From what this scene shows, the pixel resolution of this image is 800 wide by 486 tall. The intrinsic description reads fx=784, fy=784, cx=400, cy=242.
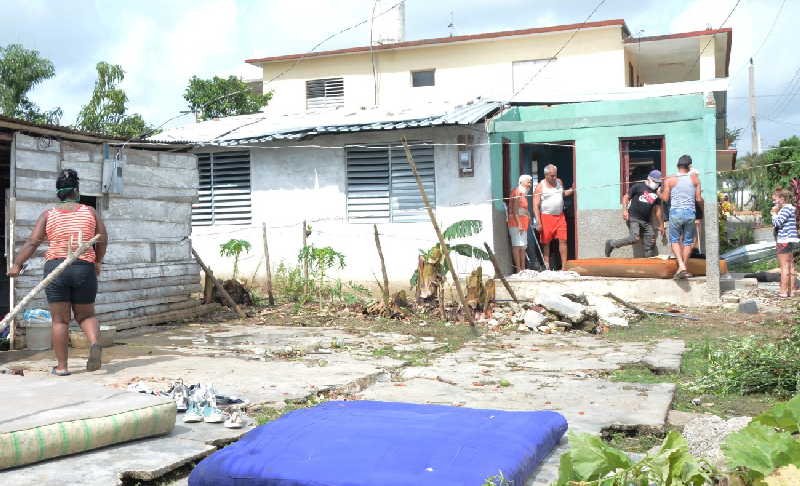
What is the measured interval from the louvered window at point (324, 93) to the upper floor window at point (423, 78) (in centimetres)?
228

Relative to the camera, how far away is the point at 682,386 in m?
6.10

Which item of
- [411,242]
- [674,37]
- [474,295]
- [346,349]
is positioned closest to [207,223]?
[411,242]

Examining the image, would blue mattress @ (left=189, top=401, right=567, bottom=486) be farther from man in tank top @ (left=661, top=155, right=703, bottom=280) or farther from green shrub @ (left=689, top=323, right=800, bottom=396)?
man in tank top @ (left=661, top=155, right=703, bottom=280)

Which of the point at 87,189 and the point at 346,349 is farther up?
the point at 87,189

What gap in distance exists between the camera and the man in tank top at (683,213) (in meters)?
11.4

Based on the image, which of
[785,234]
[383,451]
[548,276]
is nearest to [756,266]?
[785,234]

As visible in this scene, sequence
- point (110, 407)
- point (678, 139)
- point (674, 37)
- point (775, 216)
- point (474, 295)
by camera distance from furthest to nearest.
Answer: point (674, 37), point (678, 139), point (775, 216), point (474, 295), point (110, 407)

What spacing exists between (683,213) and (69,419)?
9.55 metres

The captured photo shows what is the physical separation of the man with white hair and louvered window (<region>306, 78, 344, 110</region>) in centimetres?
1146

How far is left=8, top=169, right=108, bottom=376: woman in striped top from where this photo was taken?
6398mm

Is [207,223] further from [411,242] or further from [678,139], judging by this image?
[678,139]

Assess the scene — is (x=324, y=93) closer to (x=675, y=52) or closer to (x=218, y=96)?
(x=218, y=96)

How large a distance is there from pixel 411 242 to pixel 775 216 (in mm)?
5674

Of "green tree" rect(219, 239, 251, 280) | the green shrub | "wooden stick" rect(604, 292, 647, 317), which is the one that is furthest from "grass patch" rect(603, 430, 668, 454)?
"green tree" rect(219, 239, 251, 280)
